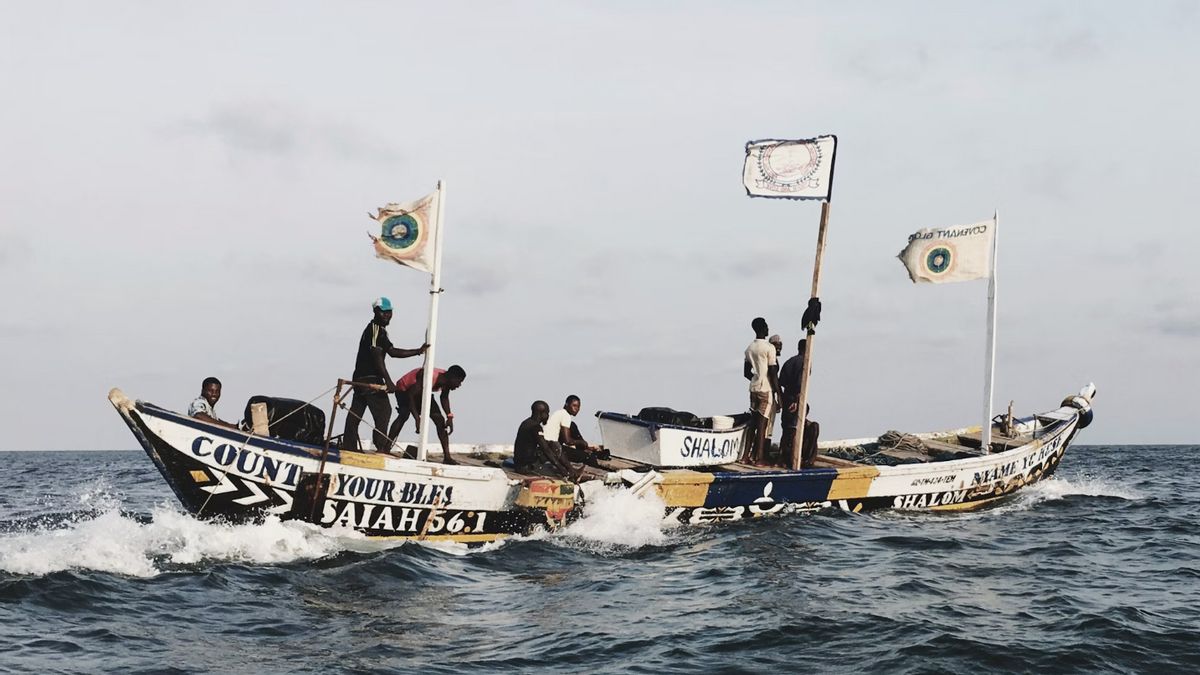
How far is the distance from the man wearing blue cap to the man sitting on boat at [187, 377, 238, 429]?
1620 millimetres

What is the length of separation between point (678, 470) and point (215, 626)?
7579 mm

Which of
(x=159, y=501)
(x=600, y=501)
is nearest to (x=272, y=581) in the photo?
(x=600, y=501)

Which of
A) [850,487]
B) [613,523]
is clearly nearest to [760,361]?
[850,487]

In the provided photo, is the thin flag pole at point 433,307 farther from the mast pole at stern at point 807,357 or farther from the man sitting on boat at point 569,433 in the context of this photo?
the mast pole at stern at point 807,357

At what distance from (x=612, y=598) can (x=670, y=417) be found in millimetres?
5554

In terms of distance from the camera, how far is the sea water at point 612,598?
8953 mm

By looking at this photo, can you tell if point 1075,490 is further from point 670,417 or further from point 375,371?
point 375,371

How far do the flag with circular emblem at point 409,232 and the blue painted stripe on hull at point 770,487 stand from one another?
5.24 m

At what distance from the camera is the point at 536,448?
1492 cm

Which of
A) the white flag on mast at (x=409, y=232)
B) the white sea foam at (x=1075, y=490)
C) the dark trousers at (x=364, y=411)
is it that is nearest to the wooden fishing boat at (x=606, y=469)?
the white flag on mast at (x=409, y=232)

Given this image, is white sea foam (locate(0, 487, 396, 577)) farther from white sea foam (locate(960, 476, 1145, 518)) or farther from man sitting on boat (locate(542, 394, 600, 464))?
white sea foam (locate(960, 476, 1145, 518))

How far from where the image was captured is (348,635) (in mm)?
9555

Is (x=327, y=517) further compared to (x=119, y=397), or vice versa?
(x=327, y=517)

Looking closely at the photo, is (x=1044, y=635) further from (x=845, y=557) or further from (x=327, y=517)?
(x=327, y=517)
